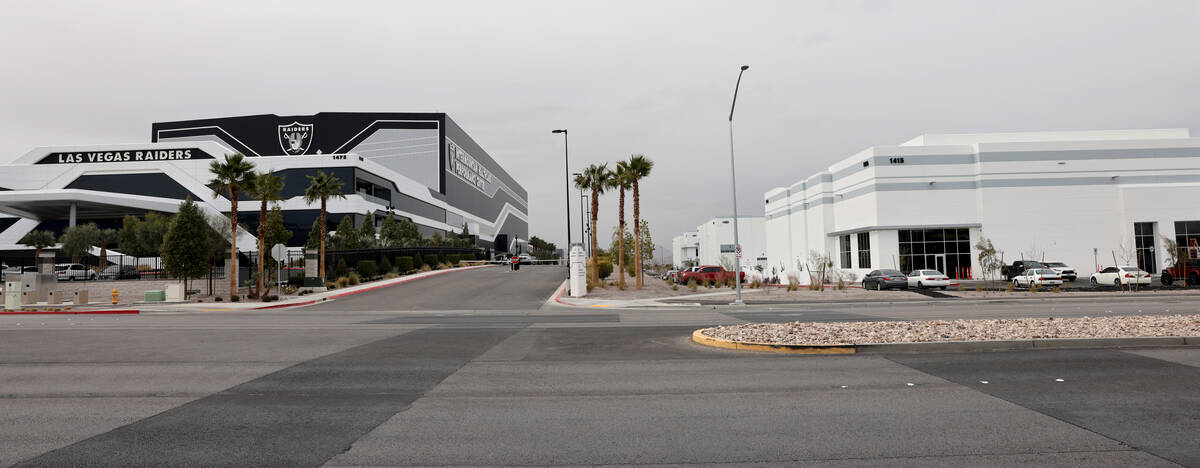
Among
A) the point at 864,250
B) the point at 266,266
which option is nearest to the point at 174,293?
the point at 266,266

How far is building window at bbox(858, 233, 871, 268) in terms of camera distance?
2068 inches

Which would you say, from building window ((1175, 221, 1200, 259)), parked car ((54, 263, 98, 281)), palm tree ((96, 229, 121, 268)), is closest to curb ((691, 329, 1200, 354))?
building window ((1175, 221, 1200, 259))

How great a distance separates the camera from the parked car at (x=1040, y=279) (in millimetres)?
35188

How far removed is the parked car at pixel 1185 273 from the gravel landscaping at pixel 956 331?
28640 millimetres

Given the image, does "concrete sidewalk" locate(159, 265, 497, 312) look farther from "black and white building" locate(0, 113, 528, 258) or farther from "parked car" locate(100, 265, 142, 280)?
"black and white building" locate(0, 113, 528, 258)

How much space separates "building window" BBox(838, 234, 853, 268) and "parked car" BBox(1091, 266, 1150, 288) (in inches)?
831

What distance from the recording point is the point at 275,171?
3600 inches

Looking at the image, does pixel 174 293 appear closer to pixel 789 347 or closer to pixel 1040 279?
pixel 789 347

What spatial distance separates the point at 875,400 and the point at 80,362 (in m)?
12.4

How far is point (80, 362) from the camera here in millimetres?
10914

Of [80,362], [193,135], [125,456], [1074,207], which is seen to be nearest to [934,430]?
[125,456]

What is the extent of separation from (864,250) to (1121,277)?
20439mm

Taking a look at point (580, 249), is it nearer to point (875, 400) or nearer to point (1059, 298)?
point (1059, 298)

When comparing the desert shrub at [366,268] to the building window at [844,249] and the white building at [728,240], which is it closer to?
the building window at [844,249]
